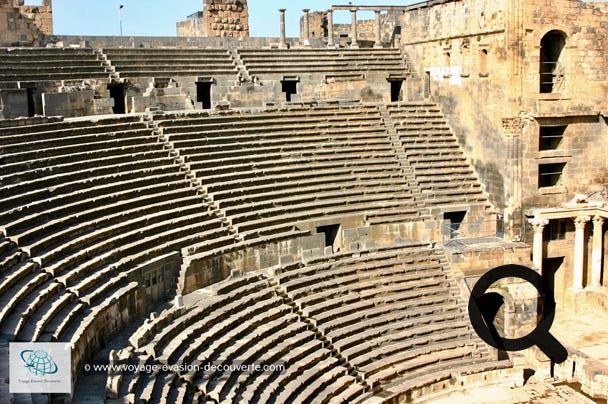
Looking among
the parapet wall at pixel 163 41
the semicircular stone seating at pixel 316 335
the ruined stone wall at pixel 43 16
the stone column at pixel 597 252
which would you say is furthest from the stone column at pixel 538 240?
the ruined stone wall at pixel 43 16

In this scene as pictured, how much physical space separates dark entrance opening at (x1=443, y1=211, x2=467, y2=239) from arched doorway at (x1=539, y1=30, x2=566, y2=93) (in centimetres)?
549

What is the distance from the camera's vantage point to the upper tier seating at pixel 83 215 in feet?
48.3

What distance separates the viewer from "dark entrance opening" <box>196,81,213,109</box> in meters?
28.6

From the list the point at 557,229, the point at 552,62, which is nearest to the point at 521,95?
the point at 552,62

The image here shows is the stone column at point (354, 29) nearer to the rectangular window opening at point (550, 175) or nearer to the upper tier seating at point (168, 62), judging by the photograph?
the upper tier seating at point (168, 62)

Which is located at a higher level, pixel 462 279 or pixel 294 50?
pixel 294 50

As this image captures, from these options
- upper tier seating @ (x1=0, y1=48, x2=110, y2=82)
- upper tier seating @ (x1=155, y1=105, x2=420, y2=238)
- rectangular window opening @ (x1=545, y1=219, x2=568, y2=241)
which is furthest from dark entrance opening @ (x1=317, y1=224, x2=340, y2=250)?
upper tier seating @ (x1=0, y1=48, x2=110, y2=82)

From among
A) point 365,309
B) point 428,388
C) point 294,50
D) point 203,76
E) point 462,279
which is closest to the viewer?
point 428,388

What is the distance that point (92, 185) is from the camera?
1958 cm

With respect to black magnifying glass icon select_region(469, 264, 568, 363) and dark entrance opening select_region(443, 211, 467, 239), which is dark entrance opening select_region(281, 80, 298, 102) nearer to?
dark entrance opening select_region(443, 211, 467, 239)

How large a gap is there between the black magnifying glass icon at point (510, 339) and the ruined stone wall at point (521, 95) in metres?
3.09

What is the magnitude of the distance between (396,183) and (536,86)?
18.5ft

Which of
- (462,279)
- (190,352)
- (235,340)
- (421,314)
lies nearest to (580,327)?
(462,279)

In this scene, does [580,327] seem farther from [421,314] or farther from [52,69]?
[52,69]
